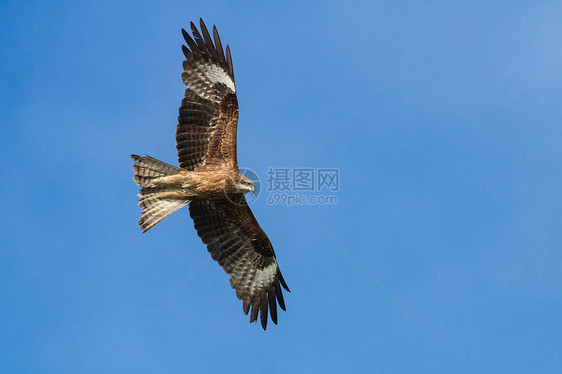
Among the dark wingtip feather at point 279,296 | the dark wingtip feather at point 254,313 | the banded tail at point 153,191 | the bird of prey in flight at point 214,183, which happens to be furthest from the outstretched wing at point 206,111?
the dark wingtip feather at point 254,313

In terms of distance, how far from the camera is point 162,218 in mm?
9367

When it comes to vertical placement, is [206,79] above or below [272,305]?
above

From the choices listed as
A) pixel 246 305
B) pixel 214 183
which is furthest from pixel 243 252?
pixel 214 183

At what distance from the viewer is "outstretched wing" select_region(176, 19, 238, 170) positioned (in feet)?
31.4

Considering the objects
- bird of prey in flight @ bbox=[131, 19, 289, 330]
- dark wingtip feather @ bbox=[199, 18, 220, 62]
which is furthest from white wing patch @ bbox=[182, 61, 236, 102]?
dark wingtip feather @ bbox=[199, 18, 220, 62]

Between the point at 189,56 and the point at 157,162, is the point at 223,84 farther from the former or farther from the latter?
the point at 157,162

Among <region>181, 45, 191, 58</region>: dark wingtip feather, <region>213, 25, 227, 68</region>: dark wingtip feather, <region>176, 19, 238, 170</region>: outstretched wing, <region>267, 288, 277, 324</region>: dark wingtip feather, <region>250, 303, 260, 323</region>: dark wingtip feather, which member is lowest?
<region>250, 303, 260, 323</region>: dark wingtip feather

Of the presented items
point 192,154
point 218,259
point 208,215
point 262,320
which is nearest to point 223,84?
point 192,154

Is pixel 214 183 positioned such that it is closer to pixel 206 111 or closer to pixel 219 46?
pixel 206 111

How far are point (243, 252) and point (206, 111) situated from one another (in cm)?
268

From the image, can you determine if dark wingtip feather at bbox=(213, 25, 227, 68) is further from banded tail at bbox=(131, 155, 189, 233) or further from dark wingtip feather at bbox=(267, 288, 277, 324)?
dark wingtip feather at bbox=(267, 288, 277, 324)

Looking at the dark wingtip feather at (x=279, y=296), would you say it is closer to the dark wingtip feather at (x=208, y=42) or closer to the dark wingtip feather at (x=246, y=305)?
the dark wingtip feather at (x=246, y=305)

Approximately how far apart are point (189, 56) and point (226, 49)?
66 centimetres

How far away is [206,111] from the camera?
967 cm
